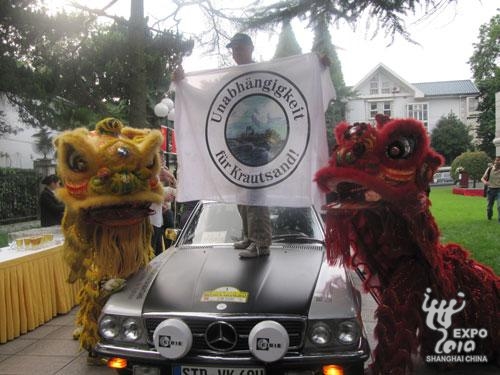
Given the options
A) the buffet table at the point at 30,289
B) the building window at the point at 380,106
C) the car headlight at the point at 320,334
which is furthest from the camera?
the building window at the point at 380,106

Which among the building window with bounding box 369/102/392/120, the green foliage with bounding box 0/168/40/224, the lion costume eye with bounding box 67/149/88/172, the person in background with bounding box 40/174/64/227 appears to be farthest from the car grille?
the building window with bounding box 369/102/392/120

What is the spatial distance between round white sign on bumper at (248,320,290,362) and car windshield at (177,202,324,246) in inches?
58.7

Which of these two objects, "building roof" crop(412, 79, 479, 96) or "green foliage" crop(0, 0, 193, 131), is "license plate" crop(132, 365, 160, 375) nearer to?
"green foliage" crop(0, 0, 193, 131)

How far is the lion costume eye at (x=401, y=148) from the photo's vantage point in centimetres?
326

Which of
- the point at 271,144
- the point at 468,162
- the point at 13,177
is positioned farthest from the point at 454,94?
the point at 271,144

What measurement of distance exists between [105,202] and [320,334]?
73.3 inches

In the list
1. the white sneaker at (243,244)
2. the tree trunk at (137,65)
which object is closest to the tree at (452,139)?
the tree trunk at (137,65)

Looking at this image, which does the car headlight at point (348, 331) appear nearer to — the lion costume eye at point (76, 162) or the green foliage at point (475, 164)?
the lion costume eye at point (76, 162)

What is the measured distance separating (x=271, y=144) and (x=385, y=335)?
1.79 metres

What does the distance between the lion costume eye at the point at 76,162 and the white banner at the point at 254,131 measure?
37.1 inches

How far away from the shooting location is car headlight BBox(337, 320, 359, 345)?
3.03 meters

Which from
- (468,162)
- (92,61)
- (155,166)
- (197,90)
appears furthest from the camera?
(468,162)

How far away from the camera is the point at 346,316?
3.07m

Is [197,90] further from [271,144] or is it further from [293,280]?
[293,280]
